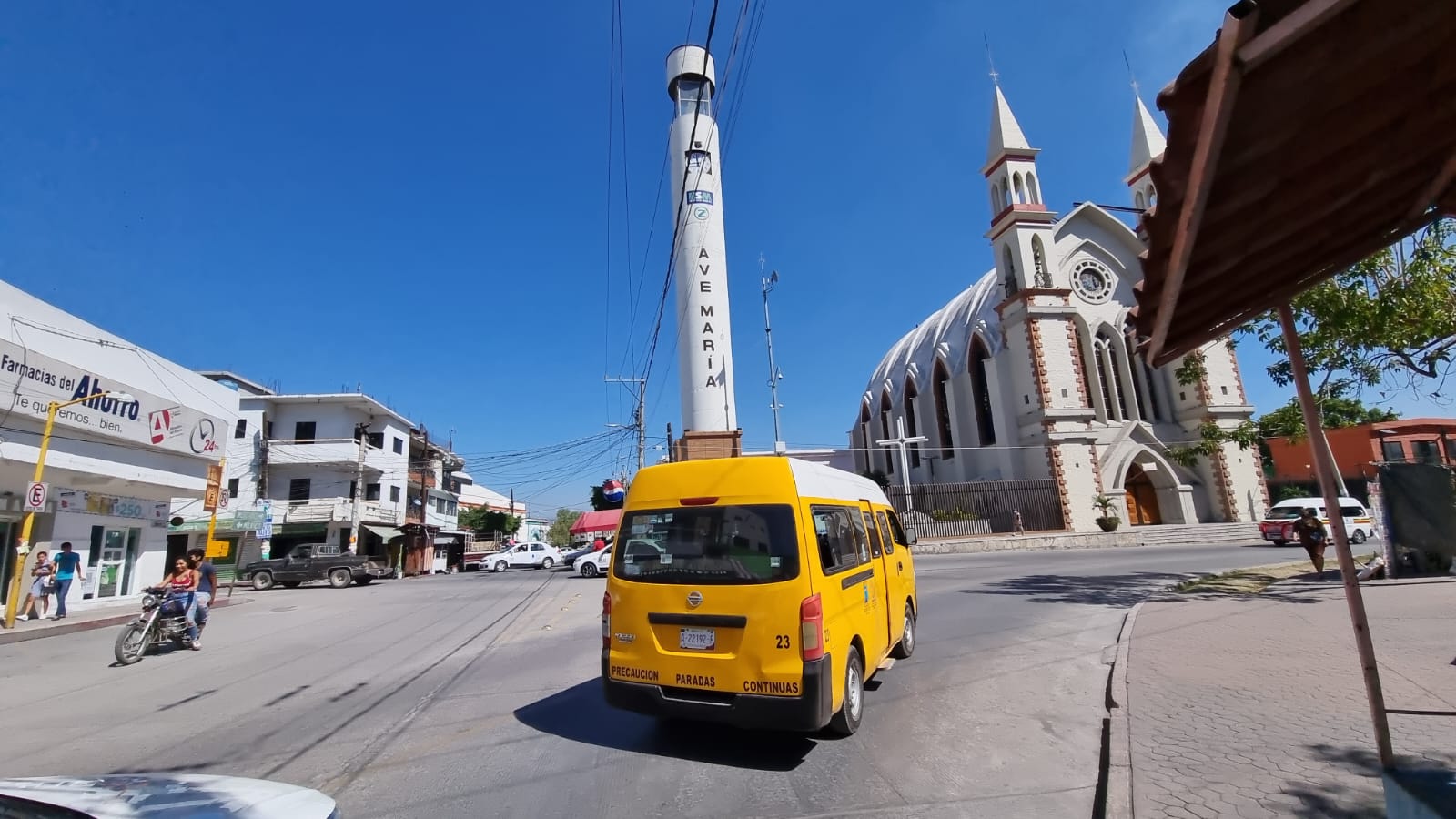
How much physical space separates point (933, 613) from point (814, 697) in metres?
7.57

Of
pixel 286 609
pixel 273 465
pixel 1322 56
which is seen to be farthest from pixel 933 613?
pixel 273 465

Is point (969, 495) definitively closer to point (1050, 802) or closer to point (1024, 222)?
point (1024, 222)

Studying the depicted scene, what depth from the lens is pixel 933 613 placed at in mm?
11305

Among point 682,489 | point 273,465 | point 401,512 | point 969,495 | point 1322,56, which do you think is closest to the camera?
point 1322,56

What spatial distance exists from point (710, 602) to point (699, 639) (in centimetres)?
27

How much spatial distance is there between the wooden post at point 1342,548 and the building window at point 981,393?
1420 inches

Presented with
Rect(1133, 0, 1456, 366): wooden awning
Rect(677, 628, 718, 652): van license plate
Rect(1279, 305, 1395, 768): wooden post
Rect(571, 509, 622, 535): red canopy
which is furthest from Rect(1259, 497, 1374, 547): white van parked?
Rect(571, 509, 622, 535): red canopy

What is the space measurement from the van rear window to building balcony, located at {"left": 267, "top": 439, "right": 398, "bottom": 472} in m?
35.3

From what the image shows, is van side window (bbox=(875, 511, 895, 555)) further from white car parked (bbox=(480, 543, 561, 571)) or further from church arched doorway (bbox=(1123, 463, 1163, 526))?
white car parked (bbox=(480, 543, 561, 571))

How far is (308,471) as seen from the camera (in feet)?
119

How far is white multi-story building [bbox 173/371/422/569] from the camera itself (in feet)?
114

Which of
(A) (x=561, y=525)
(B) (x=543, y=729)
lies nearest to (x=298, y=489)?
(B) (x=543, y=729)

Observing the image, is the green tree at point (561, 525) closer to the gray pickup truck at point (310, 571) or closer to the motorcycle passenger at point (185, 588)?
the gray pickup truck at point (310, 571)

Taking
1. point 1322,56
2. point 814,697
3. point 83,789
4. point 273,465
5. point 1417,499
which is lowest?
point 814,697
